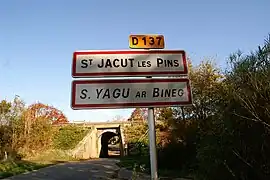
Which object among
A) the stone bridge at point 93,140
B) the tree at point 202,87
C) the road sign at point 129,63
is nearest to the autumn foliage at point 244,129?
the road sign at point 129,63

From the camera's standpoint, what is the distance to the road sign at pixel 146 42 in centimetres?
349

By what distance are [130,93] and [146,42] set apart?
0.67 m

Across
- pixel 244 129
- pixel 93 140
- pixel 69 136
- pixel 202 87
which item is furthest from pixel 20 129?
pixel 244 129

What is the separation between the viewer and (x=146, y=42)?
139 inches

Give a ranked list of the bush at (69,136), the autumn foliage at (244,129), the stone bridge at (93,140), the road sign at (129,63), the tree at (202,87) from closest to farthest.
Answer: the road sign at (129,63) < the autumn foliage at (244,129) < the tree at (202,87) < the bush at (69,136) < the stone bridge at (93,140)

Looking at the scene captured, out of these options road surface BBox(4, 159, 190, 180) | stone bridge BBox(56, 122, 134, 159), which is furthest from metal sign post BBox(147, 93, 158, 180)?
stone bridge BBox(56, 122, 134, 159)

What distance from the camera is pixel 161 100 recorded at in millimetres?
3363

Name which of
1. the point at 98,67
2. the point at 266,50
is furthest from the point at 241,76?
the point at 98,67

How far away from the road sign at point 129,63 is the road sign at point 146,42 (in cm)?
6

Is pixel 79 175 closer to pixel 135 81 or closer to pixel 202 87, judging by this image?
pixel 202 87

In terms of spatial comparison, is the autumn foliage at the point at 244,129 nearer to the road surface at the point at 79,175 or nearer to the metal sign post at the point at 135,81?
the metal sign post at the point at 135,81

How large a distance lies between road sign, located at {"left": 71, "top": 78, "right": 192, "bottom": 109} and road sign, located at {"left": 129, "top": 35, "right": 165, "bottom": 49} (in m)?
0.42

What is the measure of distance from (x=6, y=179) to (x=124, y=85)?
13020 millimetres

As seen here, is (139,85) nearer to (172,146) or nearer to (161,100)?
(161,100)
